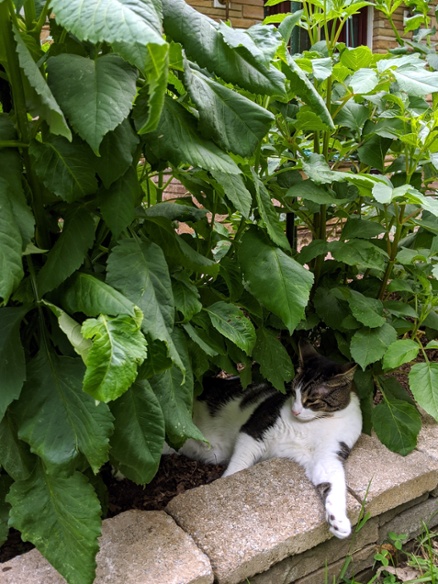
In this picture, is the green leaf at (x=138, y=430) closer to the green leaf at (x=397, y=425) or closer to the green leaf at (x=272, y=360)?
the green leaf at (x=272, y=360)

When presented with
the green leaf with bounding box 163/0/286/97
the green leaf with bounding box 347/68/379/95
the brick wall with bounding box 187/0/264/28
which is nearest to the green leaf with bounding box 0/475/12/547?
the green leaf with bounding box 163/0/286/97

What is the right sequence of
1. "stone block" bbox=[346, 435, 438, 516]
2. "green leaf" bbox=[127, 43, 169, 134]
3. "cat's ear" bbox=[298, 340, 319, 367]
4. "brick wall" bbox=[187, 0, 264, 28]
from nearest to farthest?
"green leaf" bbox=[127, 43, 169, 134]
"stone block" bbox=[346, 435, 438, 516]
"cat's ear" bbox=[298, 340, 319, 367]
"brick wall" bbox=[187, 0, 264, 28]

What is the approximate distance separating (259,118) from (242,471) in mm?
906

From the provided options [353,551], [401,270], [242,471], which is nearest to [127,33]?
[242,471]

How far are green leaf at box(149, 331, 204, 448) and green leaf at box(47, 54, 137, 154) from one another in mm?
476

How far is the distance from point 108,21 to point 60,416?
0.66m

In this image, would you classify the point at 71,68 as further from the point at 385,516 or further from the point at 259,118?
the point at 385,516

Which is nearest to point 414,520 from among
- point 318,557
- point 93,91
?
point 318,557

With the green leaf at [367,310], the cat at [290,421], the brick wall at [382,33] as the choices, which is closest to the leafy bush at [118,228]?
the green leaf at [367,310]

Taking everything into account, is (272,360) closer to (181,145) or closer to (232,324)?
(232,324)

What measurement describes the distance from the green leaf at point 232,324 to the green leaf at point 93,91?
572 mm

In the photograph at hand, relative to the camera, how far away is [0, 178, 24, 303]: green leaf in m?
0.83

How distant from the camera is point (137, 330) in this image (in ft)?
2.81

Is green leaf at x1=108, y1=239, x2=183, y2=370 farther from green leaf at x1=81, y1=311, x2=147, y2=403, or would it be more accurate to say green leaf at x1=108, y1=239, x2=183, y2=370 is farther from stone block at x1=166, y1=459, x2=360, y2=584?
stone block at x1=166, y1=459, x2=360, y2=584
